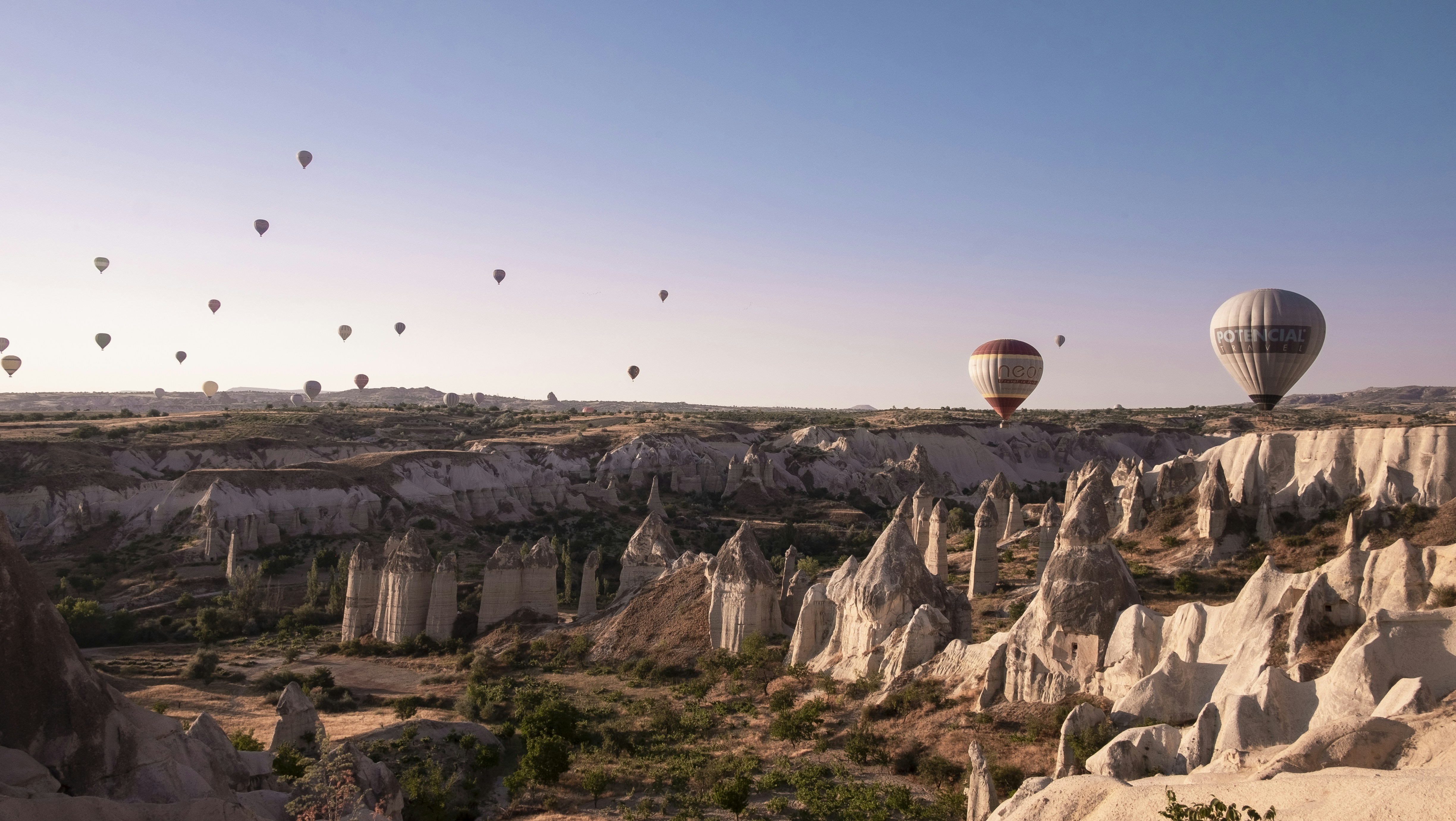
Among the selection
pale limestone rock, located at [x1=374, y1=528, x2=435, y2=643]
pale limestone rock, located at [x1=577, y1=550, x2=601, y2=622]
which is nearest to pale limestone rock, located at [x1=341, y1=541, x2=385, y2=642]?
pale limestone rock, located at [x1=374, y1=528, x2=435, y2=643]

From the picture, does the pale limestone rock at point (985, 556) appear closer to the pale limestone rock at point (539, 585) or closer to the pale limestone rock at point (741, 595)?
the pale limestone rock at point (741, 595)

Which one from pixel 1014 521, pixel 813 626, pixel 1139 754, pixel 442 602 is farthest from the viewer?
pixel 1014 521

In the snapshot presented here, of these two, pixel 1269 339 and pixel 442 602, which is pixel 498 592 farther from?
pixel 1269 339

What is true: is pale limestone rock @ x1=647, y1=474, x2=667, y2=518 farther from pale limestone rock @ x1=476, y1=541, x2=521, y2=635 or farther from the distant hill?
the distant hill

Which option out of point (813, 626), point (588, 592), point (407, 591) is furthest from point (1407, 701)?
point (407, 591)

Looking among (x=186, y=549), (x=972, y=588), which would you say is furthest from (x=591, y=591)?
(x=186, y=549)

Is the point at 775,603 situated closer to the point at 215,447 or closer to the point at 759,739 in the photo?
the point at 759,739
